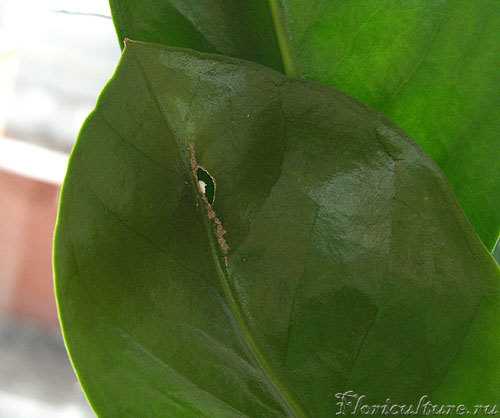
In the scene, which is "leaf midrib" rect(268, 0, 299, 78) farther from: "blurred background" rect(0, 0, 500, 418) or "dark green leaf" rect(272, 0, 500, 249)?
"blurred background" rect(0, 0, 500, 418)

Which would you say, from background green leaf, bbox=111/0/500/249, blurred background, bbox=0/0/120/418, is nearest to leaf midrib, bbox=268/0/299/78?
background green leaf, bbox=111/0/500/249

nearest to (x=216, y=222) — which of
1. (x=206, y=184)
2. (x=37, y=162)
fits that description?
(x=206, y=184)

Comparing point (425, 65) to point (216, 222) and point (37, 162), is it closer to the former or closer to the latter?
point (216, 222)

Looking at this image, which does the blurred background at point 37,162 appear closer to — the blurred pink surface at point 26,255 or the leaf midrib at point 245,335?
the blurred pink surface at point 26,255
